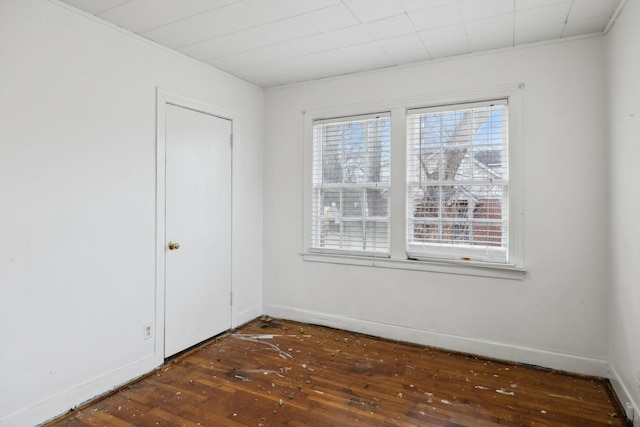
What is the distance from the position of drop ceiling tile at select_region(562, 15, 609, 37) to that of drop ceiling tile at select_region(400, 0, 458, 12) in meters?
1.01

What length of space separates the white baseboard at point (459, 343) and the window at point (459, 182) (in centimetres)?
73

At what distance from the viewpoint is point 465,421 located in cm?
225

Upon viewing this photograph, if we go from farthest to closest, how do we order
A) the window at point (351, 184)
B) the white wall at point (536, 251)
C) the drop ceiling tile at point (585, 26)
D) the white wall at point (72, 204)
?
the window at point (351, 184) → the white wall at point (536, 251) → the drop ceiling tile at point (585, 26) → the white wall at point (72, 204)

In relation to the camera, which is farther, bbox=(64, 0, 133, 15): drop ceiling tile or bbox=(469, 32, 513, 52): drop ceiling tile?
bbox=(469, 32, 513, 52): drop ceiling tile

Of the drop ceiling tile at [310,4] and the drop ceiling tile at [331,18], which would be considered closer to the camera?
the drop ceiling tile at [310,4]

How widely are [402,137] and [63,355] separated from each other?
10.4ft

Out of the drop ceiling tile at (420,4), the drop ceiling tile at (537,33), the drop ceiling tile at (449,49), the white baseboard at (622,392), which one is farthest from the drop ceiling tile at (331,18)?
the white baseboard at (622,392)

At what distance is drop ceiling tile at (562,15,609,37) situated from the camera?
101 inches

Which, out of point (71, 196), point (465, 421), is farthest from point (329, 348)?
point (71, 196)

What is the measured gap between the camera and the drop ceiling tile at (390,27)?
2602 mm

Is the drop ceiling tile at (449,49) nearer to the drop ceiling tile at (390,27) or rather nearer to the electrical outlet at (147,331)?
the drop ceiling tile at (390,27)

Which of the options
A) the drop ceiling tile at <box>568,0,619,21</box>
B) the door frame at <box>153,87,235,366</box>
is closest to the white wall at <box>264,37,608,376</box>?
the drop ceiling tile at <box>568,0,619,21</box>

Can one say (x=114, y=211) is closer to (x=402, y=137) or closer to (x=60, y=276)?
(x=60, y=276)

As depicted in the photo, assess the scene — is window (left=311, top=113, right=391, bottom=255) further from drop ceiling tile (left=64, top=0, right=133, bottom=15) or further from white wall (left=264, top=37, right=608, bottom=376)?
drop ceiling tile (left=64, top=0, right=133, bottom=15)
